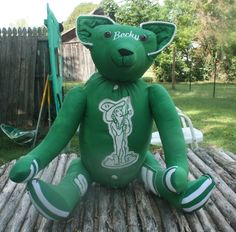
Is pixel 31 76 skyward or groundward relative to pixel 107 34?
groundward

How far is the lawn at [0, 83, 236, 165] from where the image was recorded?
5.56 metres

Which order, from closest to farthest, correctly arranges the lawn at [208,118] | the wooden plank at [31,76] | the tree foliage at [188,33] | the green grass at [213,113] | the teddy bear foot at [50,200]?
the teddy bear foot at [50,200] → the lawn at [208,118] → the green grass at [213,113] → the wooden plank at [31,76] → the tree foliage at [188,33]

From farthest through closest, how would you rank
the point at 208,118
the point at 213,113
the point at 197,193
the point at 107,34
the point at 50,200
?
the point at 213,113 → the point at 208,118 → the point at 107,34 → the point at 197,193 → the point at 50,200

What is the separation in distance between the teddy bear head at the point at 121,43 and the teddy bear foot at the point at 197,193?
729 millimetres

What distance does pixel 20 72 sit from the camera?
6.62 metres

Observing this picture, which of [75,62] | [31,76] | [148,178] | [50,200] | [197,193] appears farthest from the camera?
[75,62]

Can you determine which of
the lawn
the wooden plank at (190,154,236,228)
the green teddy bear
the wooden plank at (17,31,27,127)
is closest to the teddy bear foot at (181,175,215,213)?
the green teddy bear

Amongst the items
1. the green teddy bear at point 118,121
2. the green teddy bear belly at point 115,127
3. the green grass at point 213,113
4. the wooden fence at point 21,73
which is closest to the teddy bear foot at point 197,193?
the green teddy bear at point 118,121

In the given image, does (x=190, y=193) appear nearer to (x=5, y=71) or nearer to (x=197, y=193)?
(x=197, y=193)

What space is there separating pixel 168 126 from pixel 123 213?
0.59 metres

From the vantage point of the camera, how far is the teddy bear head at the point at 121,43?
243 centimetres

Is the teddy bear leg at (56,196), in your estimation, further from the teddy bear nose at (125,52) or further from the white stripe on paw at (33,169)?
the teddy bear nose at (125,52)

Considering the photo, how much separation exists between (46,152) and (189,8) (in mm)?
14202

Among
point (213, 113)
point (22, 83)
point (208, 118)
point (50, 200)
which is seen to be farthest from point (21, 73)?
point (50, 200)
